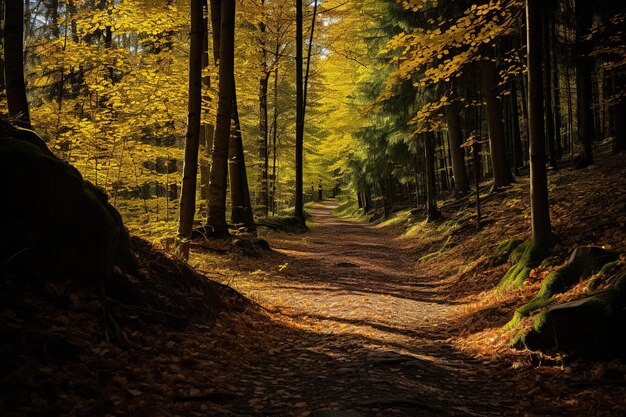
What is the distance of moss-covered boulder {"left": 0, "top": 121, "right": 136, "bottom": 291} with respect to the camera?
394cm

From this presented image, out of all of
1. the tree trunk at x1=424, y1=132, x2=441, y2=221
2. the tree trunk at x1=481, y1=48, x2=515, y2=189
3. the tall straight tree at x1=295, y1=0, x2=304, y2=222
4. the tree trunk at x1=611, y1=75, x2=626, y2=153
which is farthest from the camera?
the tall straight tree at x1=295, y1=0, x2=304, y2=222

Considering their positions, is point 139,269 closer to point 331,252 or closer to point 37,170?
point 37,170

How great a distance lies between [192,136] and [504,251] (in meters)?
7.26

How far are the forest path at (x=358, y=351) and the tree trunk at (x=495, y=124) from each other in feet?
19.3

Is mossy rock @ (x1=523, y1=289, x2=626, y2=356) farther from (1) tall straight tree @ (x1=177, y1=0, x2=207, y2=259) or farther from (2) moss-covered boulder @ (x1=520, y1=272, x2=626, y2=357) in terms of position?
(1) tall straight tree @ (x1=177, y1=0, x2=207, y2=259)

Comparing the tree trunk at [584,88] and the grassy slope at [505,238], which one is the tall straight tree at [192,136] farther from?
the tree trunk at [584,88]

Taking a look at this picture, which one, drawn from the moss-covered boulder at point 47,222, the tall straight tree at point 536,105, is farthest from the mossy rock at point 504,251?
the moss-covered boulder at point 47,222

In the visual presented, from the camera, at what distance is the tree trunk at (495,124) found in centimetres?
1470

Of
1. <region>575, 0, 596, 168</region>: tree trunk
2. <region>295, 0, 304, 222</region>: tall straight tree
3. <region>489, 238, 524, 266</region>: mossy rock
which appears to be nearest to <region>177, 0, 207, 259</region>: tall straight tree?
<region>489, 238, 524, 266</region>: mossy rock

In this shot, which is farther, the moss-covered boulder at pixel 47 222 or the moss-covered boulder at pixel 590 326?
the moss-covered boulder at pixel 590 326

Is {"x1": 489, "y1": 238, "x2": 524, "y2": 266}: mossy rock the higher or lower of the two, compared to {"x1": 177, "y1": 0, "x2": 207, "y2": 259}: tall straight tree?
lower

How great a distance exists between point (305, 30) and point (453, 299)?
16647 millimetres

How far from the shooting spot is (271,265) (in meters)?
12.1

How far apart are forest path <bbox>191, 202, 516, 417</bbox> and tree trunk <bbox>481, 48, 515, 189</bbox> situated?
589cm
